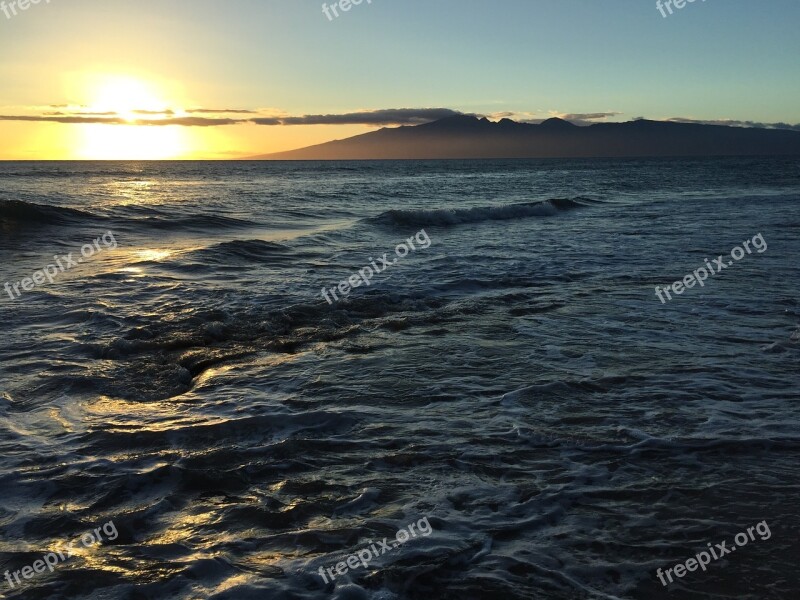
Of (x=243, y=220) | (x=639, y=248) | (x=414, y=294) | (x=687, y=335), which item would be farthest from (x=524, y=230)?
(x=687, y=335)

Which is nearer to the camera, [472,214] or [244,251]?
[244,251]

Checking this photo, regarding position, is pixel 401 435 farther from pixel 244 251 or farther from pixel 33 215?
pixel 33 215

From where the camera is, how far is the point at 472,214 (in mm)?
30766

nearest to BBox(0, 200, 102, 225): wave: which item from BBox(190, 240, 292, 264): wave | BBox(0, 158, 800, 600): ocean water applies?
BBox(190, 240, 292, 264): wave

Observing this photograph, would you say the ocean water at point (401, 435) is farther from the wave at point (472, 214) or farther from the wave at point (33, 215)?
the wave at point (472, 214)

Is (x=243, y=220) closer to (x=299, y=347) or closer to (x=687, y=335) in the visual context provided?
(x=299, y=347)

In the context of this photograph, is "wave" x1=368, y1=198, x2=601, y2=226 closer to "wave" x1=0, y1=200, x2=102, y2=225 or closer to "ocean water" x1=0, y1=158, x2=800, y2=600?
"wave" x1=0, y1=200, x2=102, y2=225

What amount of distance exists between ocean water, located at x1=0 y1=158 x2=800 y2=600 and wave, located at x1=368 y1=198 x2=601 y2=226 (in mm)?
14580

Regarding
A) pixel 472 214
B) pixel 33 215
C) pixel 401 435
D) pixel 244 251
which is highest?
pixel 33 215

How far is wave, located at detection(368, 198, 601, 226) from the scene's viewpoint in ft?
90.2

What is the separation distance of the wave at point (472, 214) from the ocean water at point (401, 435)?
14.6 m

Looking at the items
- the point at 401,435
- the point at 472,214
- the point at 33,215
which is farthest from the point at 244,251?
the point at 472,214

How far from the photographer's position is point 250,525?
4.20m

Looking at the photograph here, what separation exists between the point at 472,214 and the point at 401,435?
1022 inches
